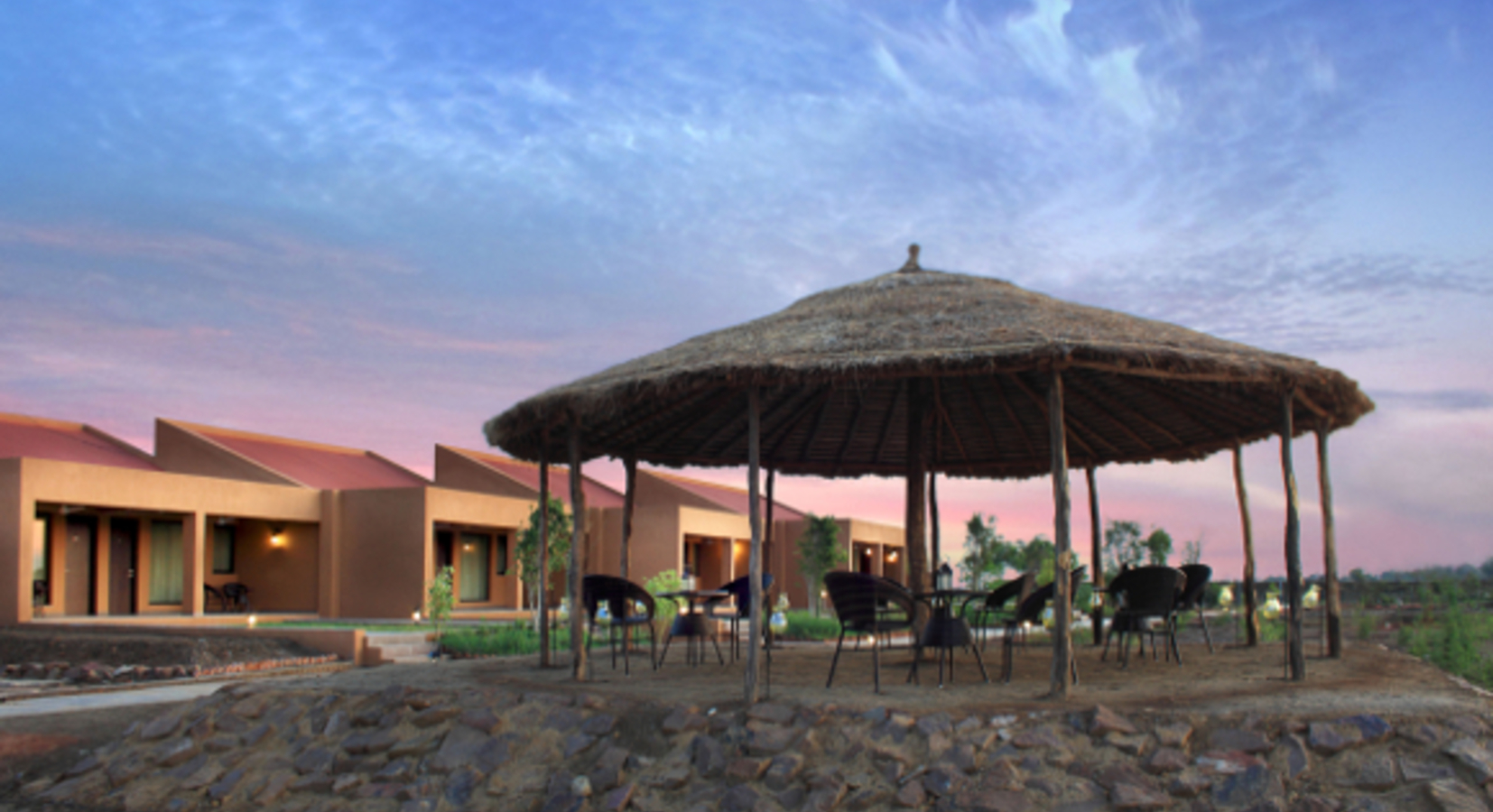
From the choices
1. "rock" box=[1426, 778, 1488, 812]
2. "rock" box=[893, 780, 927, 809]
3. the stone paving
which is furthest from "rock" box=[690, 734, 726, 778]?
"rock" box=[1426, 778, 1488, 812]

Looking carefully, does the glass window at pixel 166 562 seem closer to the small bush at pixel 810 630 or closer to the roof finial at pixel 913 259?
the small bush at pixel 810 630

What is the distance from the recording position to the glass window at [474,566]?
24.7m

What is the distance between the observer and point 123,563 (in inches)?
779

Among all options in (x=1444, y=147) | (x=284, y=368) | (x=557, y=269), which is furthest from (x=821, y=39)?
(x=284, y=368)

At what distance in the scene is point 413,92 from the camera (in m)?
12.4

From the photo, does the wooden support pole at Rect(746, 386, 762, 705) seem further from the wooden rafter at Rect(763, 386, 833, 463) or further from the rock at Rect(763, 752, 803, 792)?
the wooden rafter at Rect(763, 386, 833, 463)

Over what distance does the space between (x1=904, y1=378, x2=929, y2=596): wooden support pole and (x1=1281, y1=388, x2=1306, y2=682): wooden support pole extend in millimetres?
3095

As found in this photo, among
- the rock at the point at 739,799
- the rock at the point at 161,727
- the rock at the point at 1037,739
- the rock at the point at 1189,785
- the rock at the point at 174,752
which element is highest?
the rock at the point at 1037,739

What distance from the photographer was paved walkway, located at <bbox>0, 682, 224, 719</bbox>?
950 cm

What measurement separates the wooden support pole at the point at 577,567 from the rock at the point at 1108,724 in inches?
156

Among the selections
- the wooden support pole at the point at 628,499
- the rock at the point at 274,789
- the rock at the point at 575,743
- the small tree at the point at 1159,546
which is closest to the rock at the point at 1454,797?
the rock at the point at 575,743

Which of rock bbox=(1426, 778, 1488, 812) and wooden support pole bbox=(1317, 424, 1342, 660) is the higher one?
wooden support pole bbox=(1317, 424, 1342, 660)

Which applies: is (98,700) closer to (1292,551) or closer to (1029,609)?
(1029,609)

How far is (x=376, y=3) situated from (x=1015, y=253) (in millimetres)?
10019
